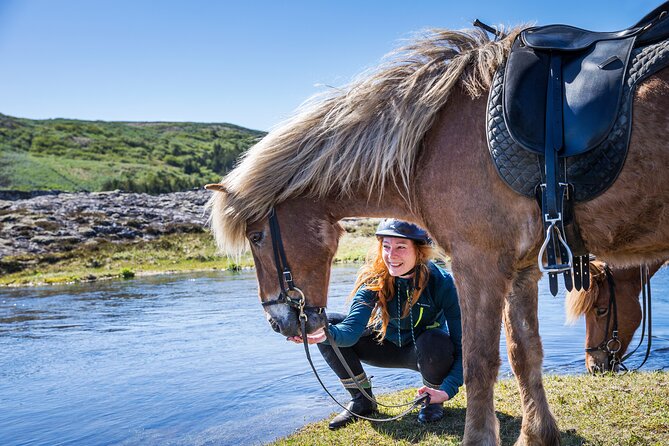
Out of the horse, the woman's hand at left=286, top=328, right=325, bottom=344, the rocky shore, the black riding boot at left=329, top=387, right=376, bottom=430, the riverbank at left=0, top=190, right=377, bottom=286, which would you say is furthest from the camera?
the rocky shore

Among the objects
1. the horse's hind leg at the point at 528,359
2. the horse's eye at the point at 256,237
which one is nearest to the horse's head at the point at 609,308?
the horse's hind leg at the point at 528,359

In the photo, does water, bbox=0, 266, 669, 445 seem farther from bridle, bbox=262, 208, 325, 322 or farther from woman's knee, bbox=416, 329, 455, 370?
bridle, bbox=262, 208, 325, 322

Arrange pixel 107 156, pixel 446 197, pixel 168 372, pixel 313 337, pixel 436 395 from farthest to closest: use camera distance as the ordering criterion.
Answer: pixel 107 156
pixel 168 372
pixel 436 395
pixel 313 337
pixel 446 197

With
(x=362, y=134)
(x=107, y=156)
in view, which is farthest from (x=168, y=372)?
(x=107, y=156)

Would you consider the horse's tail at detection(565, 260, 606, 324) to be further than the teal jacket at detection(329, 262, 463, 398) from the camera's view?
Yes

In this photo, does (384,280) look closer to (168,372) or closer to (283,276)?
(283,276)

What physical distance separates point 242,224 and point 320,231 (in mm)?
487

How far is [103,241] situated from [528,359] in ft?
103

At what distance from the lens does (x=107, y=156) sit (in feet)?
314

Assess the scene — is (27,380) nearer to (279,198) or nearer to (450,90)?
(279,198)

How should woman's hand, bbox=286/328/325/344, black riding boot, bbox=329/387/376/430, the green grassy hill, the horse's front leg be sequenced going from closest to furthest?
the horse's front leg, woman's hand, bbox=286/328/325/344, black riding boot, bbox=329/387/376/430, the green grassy hill

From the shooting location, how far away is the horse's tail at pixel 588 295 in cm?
537

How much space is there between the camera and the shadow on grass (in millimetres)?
3994

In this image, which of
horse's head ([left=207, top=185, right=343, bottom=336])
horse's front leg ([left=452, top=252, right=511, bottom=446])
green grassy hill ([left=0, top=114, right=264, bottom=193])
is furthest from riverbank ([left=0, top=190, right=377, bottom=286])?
green grassy hill ([left=0, top=114, right=264, bottom=193])
